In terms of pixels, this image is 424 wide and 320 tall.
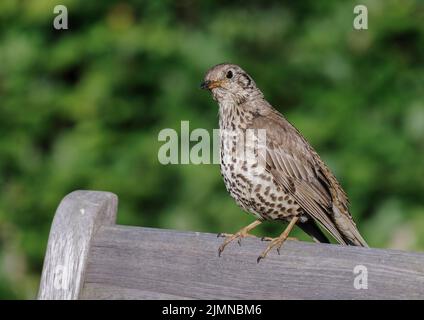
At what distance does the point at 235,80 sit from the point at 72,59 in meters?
1.56

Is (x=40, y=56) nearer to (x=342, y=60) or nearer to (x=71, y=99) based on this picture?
(x=71, y=99)

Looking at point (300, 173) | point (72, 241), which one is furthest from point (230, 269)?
point (300, 173)

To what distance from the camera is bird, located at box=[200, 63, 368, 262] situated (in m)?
3.89

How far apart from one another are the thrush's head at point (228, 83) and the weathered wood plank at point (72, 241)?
3.59 feet

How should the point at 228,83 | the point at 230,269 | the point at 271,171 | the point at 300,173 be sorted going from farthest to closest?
the point at 228,83 < the point at 300,173 < the point at 271,171 < the point at 230,269

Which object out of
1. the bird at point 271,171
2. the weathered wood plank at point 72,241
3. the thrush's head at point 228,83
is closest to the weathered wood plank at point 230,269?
the weathered wood plank at point 72,241

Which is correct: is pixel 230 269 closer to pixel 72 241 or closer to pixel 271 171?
pixel 72 241

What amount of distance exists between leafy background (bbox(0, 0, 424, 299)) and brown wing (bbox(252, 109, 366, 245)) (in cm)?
112

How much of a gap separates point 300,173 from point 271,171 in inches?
6.7

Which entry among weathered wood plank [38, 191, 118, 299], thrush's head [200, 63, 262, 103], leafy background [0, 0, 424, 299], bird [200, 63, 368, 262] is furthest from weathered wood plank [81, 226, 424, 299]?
leafy background [0, 0, 424, 299]

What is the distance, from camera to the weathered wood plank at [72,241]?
3.02 meters

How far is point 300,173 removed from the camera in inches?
158
